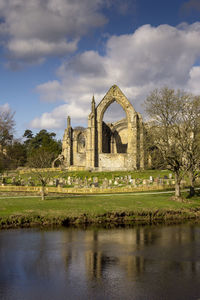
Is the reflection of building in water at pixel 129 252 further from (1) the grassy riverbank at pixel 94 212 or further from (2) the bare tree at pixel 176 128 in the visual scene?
(2) the bare tree at pixel 176 128

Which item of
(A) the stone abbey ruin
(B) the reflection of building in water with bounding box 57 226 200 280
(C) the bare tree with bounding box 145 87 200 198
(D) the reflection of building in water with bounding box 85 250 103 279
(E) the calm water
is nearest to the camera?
(E) the calm water

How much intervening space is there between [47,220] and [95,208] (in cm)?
387

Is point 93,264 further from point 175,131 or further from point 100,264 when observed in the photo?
point 175,131

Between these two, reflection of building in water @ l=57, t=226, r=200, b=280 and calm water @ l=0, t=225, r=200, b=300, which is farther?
reflection of building in water @ l=57, t=226, r=200, b=280

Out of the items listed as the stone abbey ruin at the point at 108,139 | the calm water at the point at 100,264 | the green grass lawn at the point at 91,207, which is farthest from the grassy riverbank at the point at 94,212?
the stone abbey ruin at the point at 108,139

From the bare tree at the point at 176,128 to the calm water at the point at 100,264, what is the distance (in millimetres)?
9341

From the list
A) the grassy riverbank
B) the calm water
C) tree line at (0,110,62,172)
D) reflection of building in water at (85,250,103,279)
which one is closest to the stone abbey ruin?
tree line at (0,110,62,172)

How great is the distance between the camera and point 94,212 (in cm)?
2323

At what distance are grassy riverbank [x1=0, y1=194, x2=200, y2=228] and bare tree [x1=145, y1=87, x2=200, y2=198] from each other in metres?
3.27

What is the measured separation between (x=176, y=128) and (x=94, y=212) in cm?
1161

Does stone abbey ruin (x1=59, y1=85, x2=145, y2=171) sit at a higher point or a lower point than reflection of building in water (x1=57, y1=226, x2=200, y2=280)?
higher

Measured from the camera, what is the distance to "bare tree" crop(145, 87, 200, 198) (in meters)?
28.4

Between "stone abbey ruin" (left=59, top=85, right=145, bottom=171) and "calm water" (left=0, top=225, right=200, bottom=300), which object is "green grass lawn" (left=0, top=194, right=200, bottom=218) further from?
"stone abbey ruin" (left=59, top=85, right=145, bottom=171)

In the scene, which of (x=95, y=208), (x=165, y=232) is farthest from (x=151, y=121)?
(x=165, y=232)
